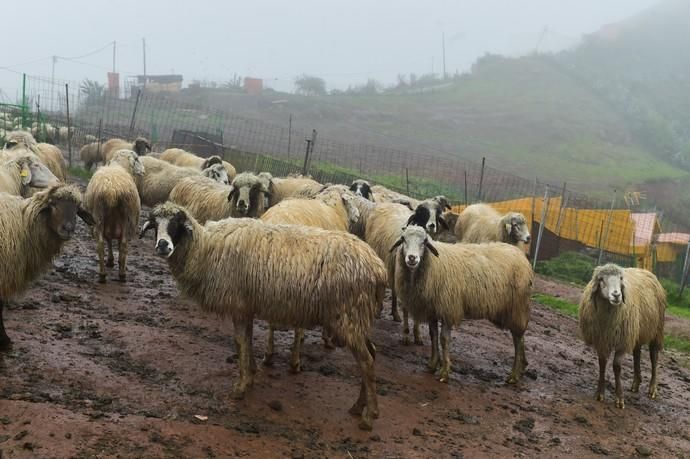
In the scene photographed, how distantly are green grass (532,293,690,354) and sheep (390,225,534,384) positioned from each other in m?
5.72

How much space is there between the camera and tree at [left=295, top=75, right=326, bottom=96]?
78875 millimetres

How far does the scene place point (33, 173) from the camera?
9703 mm

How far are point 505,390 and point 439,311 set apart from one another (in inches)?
51.7

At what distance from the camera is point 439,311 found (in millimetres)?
8062

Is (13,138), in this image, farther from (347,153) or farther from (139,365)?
(347,153)

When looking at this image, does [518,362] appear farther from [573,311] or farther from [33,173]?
[33,173]

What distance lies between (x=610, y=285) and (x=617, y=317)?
0.47 meters

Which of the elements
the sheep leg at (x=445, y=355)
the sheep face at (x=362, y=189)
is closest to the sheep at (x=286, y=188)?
the sheep face at (x=362, y=189)

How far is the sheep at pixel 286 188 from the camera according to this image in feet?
36.4

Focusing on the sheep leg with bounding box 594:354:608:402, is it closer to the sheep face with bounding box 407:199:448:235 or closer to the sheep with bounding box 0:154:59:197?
the sheep face with bounding box 407:199:448:235

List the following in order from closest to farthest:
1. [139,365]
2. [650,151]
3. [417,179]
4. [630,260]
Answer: [139,365] → [630,260] → [417,179] → [650,151]

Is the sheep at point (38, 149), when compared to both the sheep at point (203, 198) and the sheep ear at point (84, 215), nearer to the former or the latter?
the sheep at point (203, 198)

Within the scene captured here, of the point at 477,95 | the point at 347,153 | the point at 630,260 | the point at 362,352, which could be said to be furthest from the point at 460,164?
the point at 362,352

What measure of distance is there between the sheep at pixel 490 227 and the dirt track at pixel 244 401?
2672mm
